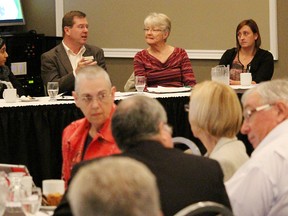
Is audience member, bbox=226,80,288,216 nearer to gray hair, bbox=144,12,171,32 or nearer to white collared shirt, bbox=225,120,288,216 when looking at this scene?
white collared shirt, bbox=225,120,288,216

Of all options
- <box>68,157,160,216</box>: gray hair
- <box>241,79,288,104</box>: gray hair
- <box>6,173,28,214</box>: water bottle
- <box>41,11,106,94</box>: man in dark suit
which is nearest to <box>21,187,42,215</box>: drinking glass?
<box>6,173,28,214</box>: water bottle

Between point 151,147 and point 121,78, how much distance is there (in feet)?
21.3

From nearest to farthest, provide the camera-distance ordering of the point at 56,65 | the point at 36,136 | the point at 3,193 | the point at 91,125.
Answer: the point at 3,193 < the point at 91,125 < the point at 36,136 < the point at 56,65

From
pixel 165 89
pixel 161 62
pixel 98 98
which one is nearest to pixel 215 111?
pixel 98 98

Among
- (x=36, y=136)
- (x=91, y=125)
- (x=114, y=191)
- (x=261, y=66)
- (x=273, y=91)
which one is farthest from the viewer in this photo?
→ (x=261, y=66)

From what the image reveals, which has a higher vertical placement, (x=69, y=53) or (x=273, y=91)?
(x=69, y=53)

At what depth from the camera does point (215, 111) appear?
3.73m

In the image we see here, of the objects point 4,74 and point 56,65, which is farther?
point 56,65

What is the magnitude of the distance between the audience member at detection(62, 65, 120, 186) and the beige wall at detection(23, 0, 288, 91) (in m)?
4.97

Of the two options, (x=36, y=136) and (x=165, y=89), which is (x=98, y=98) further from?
(x=165, y=89)

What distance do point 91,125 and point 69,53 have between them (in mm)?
3411

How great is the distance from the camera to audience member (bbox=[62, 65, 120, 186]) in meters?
4.01

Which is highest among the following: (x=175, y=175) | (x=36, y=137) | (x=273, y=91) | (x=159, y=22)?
(x=159, y=22)

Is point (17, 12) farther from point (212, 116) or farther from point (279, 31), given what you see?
point (212, 116)
